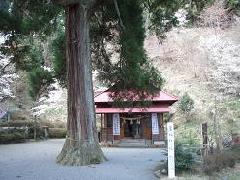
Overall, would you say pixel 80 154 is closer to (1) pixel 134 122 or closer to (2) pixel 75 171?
(2) pixel 75 171

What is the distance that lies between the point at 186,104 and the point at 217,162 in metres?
20.4

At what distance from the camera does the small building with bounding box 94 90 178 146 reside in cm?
2656

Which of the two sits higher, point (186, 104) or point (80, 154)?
point (186, 104)

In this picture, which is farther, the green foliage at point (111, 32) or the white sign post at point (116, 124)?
the white sign post at point (116, 124)

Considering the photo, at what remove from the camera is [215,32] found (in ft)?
122

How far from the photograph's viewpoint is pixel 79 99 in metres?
16.1

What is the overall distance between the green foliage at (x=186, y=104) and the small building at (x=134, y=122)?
5.13m

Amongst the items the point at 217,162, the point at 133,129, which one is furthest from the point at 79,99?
the point at 133,129

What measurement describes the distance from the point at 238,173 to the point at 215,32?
Answer: 28.1 metres

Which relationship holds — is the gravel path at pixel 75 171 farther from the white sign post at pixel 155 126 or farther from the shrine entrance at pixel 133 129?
the shrine entrance at pixel 133 129

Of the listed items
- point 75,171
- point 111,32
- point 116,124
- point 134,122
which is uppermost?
point 111,32

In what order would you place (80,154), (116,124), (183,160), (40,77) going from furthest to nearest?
(116,124)
(40,77)
(80,154)
(183,160)

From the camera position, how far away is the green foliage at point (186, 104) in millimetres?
31953

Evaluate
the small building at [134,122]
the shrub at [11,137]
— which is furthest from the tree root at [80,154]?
the shrub at [11,137]
